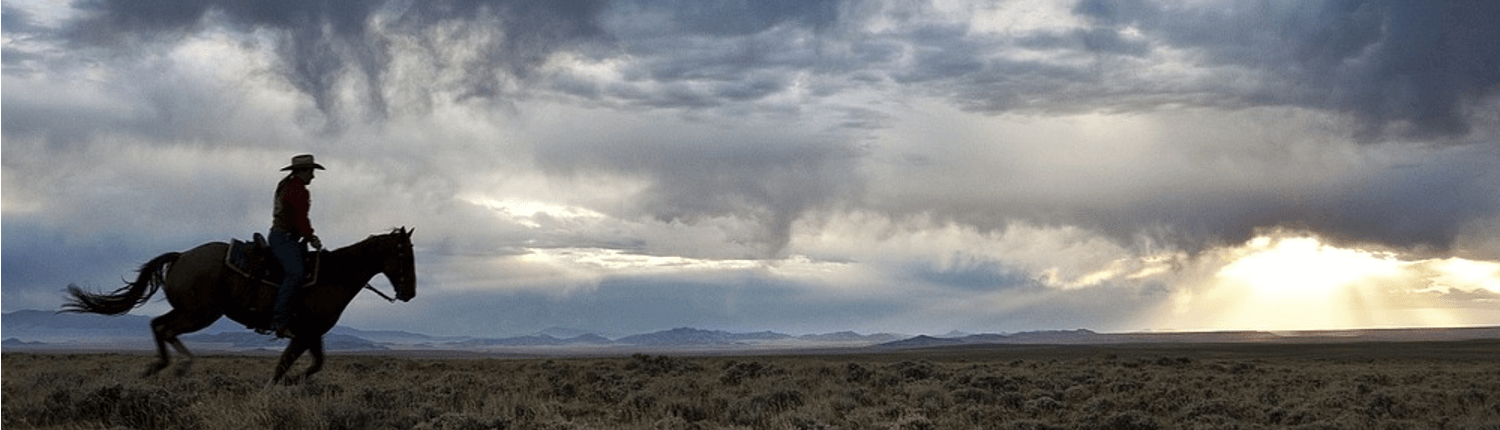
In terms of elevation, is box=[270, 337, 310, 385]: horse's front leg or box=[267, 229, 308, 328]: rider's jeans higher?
box=[267, 229, 308, 328]: rider's jeans

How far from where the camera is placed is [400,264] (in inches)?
582

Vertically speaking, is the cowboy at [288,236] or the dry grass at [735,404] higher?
the cowboy at [288,236]

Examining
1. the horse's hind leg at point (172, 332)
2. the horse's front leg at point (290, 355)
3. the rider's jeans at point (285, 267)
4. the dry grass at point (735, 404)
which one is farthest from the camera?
the horse's front leg at point (290, 355)

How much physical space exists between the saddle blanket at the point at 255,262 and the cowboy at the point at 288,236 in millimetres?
141

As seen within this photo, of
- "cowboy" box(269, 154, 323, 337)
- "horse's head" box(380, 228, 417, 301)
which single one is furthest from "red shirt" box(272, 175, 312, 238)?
"horse's head" box(380, 228, 417, 301)

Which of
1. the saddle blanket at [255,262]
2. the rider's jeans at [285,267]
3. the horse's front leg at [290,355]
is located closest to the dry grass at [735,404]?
the horse's front leg at [290,355]

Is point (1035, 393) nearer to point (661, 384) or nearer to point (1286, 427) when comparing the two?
point (1286, 427)

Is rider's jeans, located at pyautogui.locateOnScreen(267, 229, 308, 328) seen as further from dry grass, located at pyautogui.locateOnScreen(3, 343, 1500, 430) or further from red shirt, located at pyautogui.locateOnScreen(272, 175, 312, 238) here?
dry grass, located at pyautogui.locateOnScreen(3, 343, 1500, 430)

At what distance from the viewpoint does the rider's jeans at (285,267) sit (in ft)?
45.3

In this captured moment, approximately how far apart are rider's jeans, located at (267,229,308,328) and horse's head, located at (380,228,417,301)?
118 cm

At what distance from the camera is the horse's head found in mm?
14789

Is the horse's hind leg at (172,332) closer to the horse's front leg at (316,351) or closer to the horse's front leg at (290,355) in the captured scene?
the horse's front leg at (290,355)

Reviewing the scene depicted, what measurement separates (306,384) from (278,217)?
210 centimetres

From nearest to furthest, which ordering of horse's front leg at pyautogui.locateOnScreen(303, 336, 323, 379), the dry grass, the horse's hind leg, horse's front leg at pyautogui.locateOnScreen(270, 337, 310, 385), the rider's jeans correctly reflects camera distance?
the dry grass → the horse's hind leg → the rider's jeans → horse's front leg at pyautogui.locateOnScreen(270, 337, 310, 385) → horse's front leg at pyautogui.locateOnScreen(303, 336, 323, 379)
